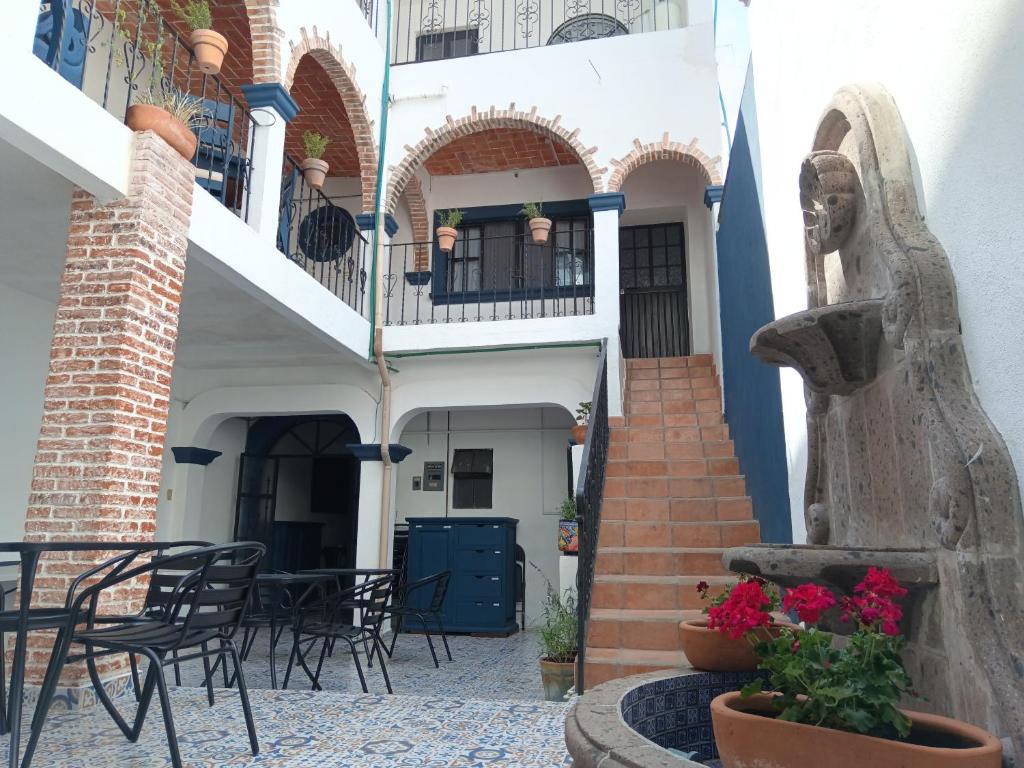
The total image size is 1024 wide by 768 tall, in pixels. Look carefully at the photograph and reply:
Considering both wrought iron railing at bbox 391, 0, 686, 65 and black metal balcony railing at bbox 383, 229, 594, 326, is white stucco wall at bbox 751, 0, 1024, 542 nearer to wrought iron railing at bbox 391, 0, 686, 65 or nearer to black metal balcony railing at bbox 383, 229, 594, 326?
black metal balcony railing at bbox 383, 229, 594, 326

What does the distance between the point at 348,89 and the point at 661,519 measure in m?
4.90

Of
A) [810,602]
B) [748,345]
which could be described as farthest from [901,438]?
[748,345]

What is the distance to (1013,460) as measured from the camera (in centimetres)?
150

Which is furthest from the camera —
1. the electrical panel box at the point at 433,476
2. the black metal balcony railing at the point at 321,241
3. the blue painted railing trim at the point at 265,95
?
the electrical panel box at the point at 433,476

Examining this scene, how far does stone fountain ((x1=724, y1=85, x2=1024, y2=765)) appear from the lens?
1473 millimetres

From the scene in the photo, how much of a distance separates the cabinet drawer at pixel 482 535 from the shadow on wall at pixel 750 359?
2765 millimetres

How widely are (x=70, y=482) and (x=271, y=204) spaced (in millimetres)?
2580

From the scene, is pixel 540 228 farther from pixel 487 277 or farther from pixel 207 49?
pixel 207 49

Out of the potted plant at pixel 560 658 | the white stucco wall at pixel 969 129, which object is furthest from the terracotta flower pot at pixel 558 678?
the white stucco wall at pixel 969 129

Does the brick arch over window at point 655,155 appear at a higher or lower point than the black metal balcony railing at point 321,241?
higher

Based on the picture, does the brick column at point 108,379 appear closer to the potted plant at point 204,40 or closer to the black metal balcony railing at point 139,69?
the black metal balcony railing at point 139,69

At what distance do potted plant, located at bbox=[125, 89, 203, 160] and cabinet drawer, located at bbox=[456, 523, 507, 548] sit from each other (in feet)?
15.9

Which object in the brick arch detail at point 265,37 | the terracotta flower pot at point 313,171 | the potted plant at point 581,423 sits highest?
the brick arch detail at point 265,37

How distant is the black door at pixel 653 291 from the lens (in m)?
9.04
